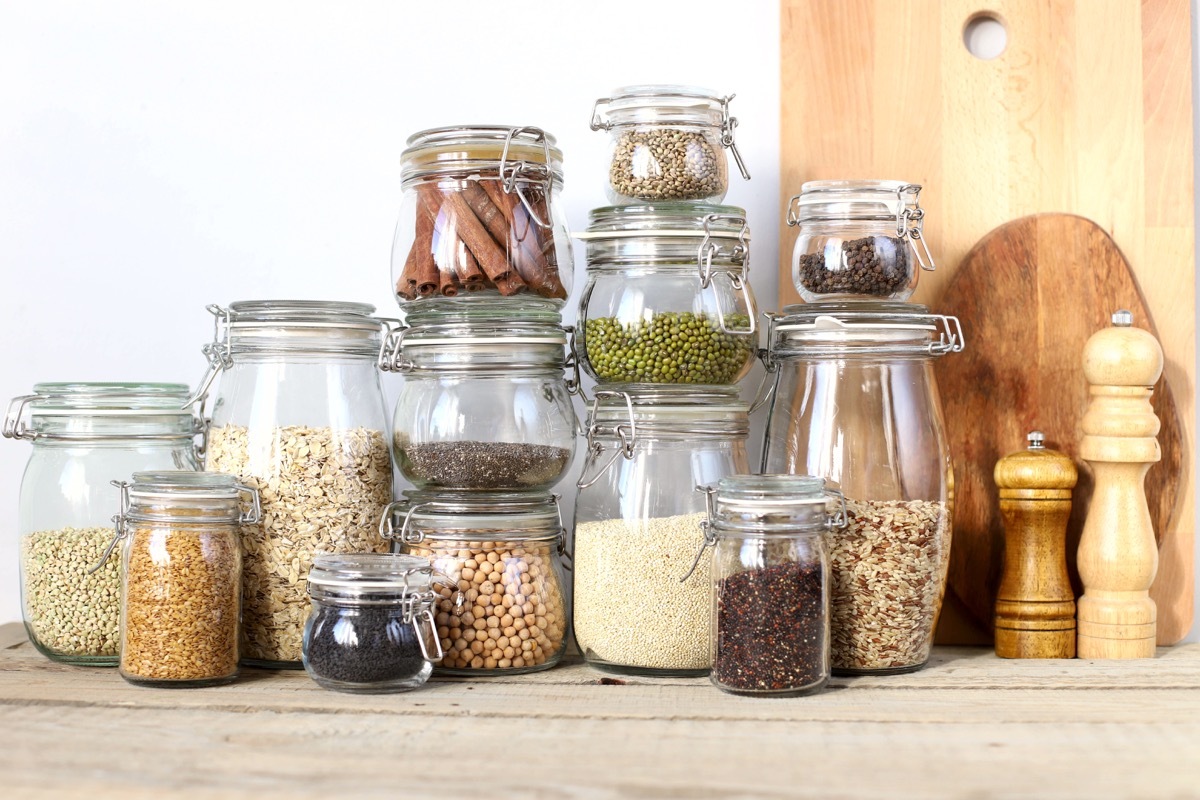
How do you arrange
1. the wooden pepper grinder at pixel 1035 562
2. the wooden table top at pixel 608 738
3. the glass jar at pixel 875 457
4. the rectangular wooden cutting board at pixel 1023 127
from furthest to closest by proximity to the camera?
the rectangular wooden cutting board at pixel 1023 127, the wooden pepper grinder at pixel 1035 562, the glass jar at pixel 875 457, the wooden table top at pixel 608 738

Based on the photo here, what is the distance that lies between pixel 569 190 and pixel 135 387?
59cm

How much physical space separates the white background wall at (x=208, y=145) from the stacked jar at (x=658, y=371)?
0.24 m

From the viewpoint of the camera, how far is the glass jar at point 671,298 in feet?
4.25

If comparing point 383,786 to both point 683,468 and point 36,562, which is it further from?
point 36,562

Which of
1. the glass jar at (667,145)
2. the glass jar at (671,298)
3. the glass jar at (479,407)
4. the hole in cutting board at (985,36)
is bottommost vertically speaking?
the glass jar at (479,407)

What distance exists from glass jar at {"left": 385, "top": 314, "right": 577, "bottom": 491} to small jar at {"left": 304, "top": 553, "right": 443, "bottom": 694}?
147 mm

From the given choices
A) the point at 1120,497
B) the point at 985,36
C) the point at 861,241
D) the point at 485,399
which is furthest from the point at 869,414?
the point at 985,36

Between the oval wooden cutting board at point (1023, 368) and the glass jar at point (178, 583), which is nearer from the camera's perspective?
the glass jar at point (178, 583)

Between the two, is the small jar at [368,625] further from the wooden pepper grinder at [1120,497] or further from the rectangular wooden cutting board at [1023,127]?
the wooden pepper grinder at [1120,497]

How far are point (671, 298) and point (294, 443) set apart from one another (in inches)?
17.6

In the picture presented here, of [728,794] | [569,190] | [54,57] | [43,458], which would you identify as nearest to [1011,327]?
[569,190]

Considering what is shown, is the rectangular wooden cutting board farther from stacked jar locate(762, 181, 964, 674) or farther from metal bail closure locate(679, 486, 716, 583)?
metal bail closure locate(679, 486, 716, 583)

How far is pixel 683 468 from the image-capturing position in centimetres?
128

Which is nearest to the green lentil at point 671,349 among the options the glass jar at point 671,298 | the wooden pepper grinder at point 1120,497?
the glass jar at point 671,298
